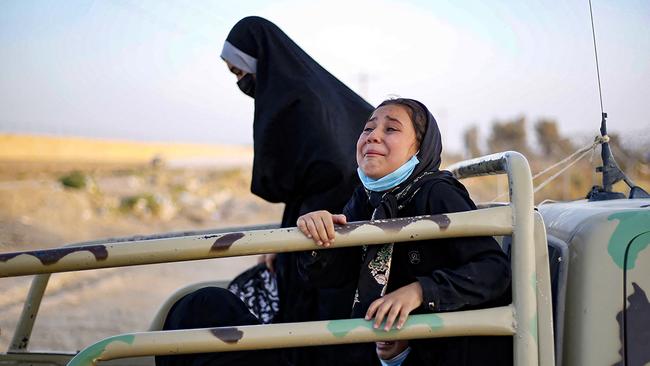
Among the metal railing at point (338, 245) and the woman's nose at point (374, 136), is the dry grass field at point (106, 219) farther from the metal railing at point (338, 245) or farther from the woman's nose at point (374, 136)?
the metal railing at point (338, 245)

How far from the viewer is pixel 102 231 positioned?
18.9 meters

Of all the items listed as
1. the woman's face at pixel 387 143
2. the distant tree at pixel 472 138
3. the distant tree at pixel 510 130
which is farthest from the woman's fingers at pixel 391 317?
the distant tree at pixel 510 130

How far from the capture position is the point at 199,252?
1.67 metres

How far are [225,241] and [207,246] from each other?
4cm

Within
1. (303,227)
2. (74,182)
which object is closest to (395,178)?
(303,227)

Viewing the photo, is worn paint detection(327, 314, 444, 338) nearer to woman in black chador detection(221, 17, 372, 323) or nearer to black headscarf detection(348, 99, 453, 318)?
black headscarf detection(348, 99, 453, 318)

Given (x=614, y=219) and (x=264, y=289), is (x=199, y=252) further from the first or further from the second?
(x=264, y=289)

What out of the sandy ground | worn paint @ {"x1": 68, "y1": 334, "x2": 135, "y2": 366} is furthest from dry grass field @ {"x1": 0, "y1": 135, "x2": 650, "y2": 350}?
worn paint @ {"x1": 68, "y1": 334, "x2": 135, "y2": 366}

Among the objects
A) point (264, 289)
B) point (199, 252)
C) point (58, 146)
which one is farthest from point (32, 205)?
point (58, 146)

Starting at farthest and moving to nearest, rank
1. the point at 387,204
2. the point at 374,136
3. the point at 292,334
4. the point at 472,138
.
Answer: the point at 472,138
the point at 374,136
the point at 387,204
the point at 292,334

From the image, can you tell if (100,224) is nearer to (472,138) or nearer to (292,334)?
(292,334)

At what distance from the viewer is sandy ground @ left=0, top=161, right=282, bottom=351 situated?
28.5 feet

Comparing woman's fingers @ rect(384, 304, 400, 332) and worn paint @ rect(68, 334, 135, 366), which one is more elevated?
woman's fingers @ rect(384, 304, 400, 332)

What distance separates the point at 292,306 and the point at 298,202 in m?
0.43
